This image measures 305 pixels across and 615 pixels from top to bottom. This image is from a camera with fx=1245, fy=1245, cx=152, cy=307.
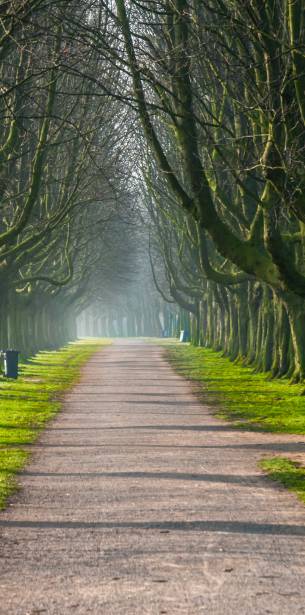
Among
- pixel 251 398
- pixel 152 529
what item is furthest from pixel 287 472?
pixel 251 398

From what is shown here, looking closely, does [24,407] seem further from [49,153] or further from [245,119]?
[49,153]

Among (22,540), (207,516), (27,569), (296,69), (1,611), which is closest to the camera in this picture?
(1,611)

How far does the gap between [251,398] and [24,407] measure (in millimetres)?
5523

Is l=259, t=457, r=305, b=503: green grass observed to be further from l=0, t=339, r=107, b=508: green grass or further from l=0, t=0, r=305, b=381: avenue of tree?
l=0, t=0, r=305, b=381: avenue of tree

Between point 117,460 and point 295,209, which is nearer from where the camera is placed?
point 117,460

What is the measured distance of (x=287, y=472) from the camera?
14.3 meters

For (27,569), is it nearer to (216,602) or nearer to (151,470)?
(216,602)

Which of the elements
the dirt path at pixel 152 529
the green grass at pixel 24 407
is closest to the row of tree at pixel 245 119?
the dirt path at pixel 152 529

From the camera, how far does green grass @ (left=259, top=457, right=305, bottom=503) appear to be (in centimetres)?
1309

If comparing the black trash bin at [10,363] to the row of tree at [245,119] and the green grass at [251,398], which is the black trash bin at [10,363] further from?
the row of tree at [245,119]

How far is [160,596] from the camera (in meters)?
7.67

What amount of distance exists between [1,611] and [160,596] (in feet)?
3.23

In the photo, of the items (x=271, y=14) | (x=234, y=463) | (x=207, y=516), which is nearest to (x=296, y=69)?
(x=271, y=14)

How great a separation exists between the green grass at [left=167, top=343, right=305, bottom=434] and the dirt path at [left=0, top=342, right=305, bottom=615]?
2765 mm
